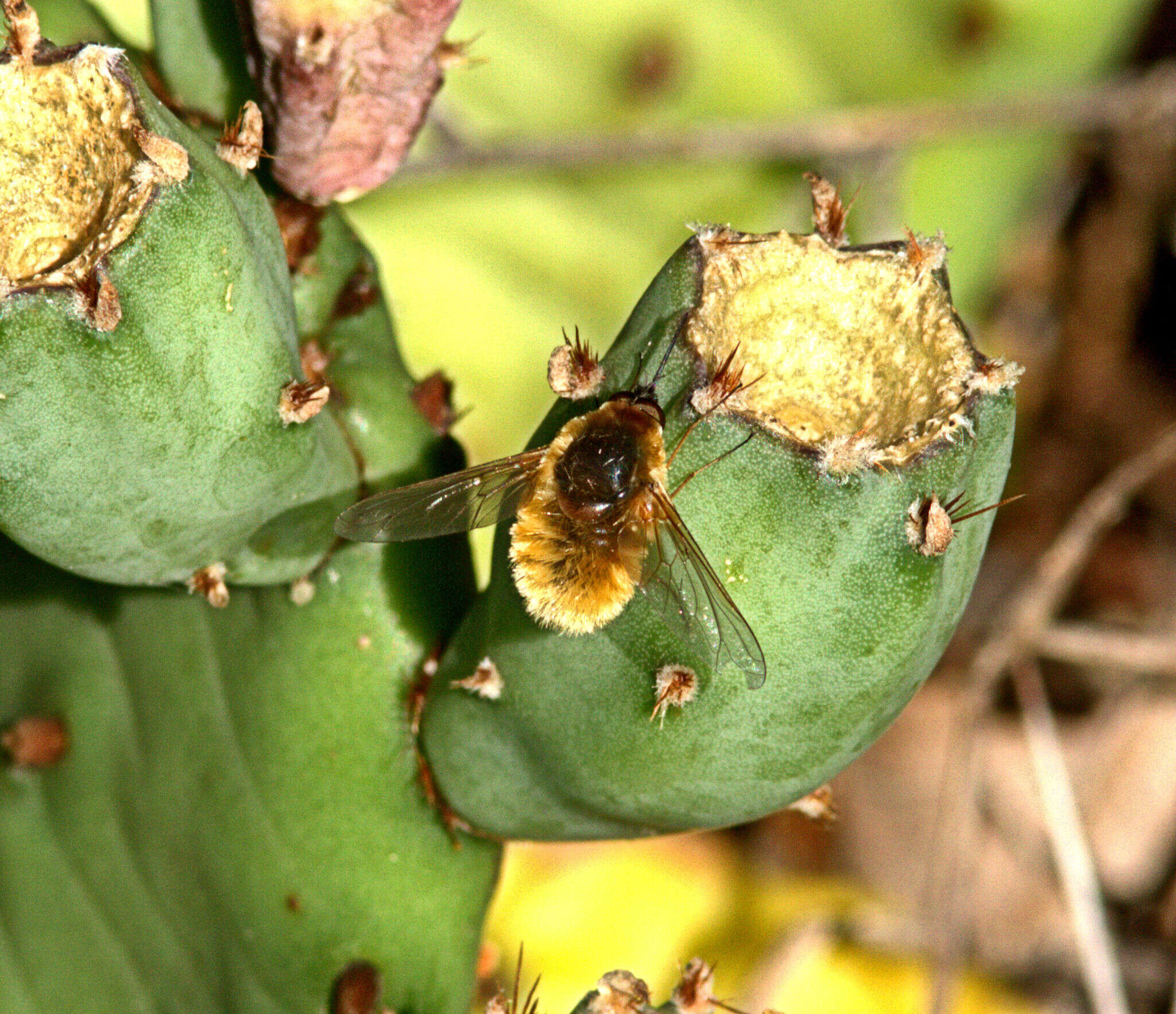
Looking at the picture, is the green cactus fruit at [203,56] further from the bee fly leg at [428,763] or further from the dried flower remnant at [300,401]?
the bee fly leg at [428,763]

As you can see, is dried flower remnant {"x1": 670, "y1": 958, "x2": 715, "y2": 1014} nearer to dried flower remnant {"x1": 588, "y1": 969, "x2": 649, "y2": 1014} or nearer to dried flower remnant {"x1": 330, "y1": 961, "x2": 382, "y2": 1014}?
dried flower remnant {"x1": 588, "y1": 969, "x2": 649, "y2": 1014}

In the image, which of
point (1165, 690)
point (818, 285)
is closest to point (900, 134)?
point (1165, 690)

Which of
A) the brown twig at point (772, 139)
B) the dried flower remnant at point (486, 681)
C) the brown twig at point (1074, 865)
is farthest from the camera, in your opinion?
the brown twig at point (772, 139)

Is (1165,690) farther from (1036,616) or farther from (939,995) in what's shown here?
(939,995)

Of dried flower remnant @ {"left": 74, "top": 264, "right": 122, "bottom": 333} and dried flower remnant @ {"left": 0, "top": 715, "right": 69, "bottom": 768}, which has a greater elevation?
dried flower remnant @ {"left": 74, "top": 264, "right": 122, "bottom": 333}

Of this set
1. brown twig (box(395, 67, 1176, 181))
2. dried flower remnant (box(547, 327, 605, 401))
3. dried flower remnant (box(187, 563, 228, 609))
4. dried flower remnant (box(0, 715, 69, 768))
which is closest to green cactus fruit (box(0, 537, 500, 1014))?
dried flower remnant (box(0, 715, 69, 768))

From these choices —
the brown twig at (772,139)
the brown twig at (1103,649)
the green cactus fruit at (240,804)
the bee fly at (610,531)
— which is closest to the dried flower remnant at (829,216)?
the bee fly at (610,531)
